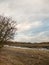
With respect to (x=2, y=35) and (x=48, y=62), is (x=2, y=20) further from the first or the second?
(x=48, y=62)

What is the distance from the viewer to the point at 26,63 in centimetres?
5275

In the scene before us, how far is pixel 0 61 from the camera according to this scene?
166 feet

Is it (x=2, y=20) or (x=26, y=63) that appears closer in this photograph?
(x=26, y=63)

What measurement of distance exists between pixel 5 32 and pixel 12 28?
10.3ft

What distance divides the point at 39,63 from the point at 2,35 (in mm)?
11768

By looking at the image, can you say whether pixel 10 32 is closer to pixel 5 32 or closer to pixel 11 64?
pixel 5 32

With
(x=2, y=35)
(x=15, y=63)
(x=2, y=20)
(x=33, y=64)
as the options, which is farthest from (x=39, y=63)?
(x=2, y=20)

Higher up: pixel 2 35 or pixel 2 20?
pixel 2 20

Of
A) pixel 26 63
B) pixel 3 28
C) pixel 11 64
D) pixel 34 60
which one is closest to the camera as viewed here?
pixel 11 64

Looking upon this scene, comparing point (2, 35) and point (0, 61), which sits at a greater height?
point (2, 35)

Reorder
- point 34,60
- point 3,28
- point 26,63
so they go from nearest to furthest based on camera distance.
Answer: point 26,63 → point 34,60 → point 3,28

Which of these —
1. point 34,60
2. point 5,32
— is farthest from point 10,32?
point 34,60

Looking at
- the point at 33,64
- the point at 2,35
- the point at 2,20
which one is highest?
the point at 2,20

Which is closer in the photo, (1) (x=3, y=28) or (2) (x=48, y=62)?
(2) (x=48, y=62)
